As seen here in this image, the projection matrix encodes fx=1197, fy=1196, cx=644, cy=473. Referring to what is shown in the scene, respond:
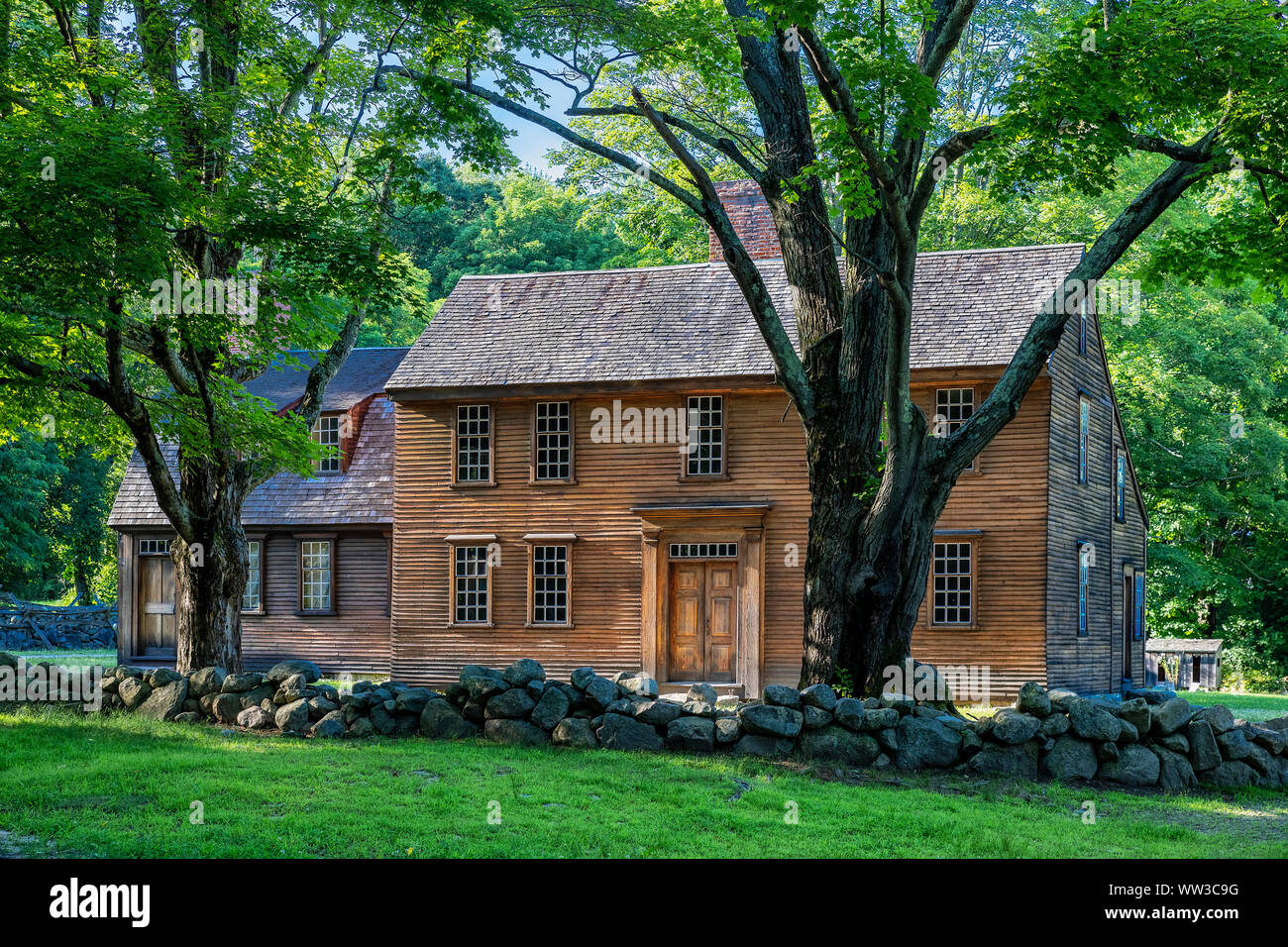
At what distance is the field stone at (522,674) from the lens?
551 inches

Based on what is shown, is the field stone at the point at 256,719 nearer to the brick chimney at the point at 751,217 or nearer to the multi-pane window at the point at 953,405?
the multi-pane window at the point at 953,405

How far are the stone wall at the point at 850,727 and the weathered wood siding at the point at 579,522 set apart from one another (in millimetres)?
7974

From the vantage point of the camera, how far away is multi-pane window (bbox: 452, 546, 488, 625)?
2359 cm

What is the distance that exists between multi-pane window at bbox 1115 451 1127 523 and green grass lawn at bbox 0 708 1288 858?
14.1 m

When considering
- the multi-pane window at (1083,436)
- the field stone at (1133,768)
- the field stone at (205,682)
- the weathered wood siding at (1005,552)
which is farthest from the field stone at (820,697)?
the multi-pane window at (1083,436)

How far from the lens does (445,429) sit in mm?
24094

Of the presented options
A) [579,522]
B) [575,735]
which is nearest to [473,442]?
[579,522]

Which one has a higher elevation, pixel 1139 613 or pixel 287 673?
pixel 287 673

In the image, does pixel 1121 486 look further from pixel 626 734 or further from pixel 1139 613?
pixel 626 734

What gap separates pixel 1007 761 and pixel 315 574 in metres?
17.5

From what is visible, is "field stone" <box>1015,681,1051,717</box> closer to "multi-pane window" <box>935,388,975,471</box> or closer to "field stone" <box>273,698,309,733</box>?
"field stone" <box>273,698,309,733</box>

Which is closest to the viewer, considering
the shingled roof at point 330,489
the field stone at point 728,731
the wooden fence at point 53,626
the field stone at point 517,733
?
the field stone at point 728,731

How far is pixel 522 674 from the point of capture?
46.0 ft
